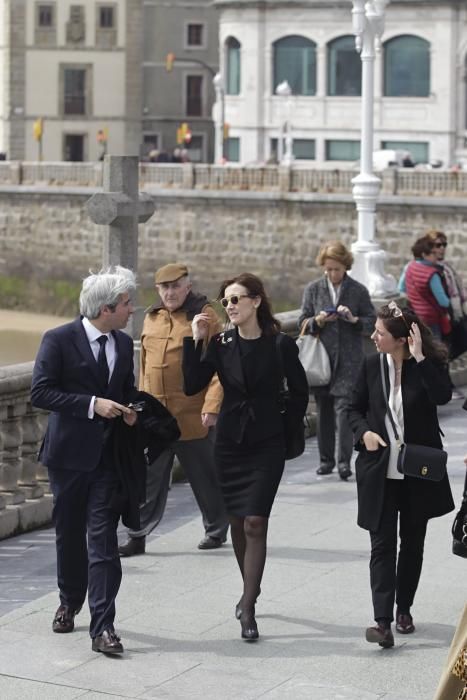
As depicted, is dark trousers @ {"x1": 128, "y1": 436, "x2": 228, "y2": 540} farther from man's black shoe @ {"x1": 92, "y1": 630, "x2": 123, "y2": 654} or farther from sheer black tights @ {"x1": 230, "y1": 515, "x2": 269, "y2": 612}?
man's black shoe @ {"x1": 92, "y1": 630, "x2": 123, "y2": 654}

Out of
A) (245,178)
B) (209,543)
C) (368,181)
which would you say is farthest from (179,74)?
(209,543)

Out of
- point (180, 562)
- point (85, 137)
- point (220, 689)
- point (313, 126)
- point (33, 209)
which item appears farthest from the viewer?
point (85, 137)

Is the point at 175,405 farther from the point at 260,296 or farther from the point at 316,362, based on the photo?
the point at 316,362

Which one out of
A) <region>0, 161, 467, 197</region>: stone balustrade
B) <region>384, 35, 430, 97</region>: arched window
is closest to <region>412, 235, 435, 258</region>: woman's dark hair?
<region>0, 161, 467, 197</region>: stone balustrade

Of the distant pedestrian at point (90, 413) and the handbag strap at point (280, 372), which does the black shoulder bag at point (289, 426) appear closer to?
the handbag strap at point (280, 372)

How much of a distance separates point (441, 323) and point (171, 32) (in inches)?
2300

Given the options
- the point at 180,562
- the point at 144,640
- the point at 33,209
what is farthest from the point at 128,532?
the point at 33,209

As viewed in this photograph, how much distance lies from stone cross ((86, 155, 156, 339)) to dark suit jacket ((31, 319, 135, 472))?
10.4 feet

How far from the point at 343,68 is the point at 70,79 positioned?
13452 mm

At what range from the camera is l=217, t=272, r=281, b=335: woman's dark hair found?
835 centimetres

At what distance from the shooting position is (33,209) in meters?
50.3

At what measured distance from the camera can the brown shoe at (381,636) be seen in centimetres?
799

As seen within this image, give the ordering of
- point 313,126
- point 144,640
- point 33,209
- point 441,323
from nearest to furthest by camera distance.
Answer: point 144,640, point 441,323, point 33,209, point 313,126

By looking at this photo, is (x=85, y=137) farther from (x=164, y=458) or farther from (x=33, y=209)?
(x=164, y=458)
